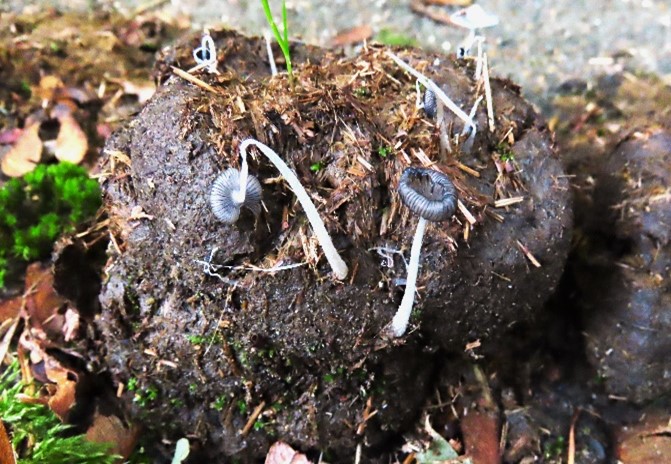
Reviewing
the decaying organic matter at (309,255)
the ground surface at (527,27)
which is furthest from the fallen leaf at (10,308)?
the ground surface at (527,27)

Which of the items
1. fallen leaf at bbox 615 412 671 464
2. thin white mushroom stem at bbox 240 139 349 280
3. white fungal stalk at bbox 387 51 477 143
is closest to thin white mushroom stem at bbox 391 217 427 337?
thin white mushroom stem at bbox 240 139 349 280

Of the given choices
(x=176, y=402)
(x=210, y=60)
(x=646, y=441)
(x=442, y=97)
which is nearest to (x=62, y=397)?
(x=176, y=402)

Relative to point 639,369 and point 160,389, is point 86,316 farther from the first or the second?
point 639,369

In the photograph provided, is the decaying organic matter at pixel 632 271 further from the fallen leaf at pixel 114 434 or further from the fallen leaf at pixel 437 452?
the fallen leaf at pixel 114 434

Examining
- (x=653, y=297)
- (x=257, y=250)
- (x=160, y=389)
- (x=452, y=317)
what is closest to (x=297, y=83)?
(x=257, y=250)

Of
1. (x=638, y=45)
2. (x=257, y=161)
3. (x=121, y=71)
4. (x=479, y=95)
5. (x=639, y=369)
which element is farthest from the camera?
(x=638, y=45)

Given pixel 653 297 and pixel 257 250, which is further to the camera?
pixel 653 297

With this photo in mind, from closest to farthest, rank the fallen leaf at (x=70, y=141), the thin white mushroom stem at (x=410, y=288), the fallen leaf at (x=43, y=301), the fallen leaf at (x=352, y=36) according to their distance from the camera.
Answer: the thin white mushroom stem at (x=410, y=288)
the fallen leaf at (x=43, y=301)
the fallen leaf at (x=70, y=141)
the fallen leaf at (x=352, y=36)
